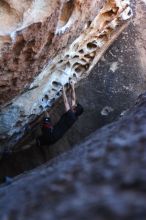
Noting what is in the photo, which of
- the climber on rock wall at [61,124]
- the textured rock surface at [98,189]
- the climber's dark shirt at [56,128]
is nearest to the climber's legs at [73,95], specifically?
the climber on rock wall at [61,124]

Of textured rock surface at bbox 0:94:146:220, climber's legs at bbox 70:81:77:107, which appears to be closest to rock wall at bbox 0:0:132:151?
climber's legs at bbox 70:81:77:107

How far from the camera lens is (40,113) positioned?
11.7ft

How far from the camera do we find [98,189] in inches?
32.4

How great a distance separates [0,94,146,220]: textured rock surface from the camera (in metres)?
0.75

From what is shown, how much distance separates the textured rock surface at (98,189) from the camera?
0.75m

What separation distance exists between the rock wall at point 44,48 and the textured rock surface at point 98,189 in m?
1.35

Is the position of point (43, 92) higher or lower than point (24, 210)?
higher

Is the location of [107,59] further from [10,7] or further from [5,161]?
[10,7]

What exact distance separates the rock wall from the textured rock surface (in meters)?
1.35

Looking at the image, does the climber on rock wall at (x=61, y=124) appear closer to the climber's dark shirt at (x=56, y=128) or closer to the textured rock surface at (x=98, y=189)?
the climber's dark shirt at (x=56, y=128)

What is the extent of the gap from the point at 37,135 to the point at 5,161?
39 centimetres

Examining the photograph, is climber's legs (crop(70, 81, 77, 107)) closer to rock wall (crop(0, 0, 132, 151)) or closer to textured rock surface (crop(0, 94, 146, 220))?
rock wall (crop(0, 0, 132, 151))

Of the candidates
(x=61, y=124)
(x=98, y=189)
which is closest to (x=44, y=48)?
(x=61, y=124)

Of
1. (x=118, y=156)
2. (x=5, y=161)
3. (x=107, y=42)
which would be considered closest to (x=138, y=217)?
(x=118, y=156)
